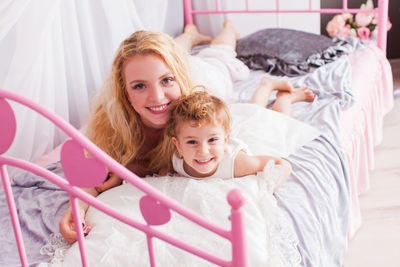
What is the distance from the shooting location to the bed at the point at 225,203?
0.86m

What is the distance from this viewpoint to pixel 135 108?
1536 millimetres

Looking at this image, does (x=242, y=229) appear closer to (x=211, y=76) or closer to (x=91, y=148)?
(x=91, y=148)

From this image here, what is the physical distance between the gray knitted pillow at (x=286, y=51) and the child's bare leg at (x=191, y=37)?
314mm

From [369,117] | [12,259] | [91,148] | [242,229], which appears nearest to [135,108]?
[12,259]

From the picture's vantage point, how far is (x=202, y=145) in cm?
135

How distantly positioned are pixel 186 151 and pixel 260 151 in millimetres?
340

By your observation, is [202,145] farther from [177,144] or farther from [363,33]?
[363,33]

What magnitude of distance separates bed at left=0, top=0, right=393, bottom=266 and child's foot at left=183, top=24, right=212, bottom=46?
2.79 feet

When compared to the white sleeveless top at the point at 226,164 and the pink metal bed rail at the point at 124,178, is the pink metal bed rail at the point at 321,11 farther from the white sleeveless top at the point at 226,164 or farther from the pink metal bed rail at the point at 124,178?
the pink metal bed rail at the point at 124,178

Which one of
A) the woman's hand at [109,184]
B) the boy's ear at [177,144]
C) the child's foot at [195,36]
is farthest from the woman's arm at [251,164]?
the child's foot at [195,36]

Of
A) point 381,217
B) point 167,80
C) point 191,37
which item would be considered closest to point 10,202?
point 167,80

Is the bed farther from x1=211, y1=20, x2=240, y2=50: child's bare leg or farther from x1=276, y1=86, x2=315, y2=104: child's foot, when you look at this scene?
x1=211, y1=20, x2=240, y2=50: child's bare leg

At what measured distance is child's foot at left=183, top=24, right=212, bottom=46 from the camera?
3.10m

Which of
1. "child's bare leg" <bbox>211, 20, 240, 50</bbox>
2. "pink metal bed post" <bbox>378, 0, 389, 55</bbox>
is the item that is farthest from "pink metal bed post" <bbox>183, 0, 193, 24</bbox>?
"pink metal bed post" <bbox>378, 0, 389, 55</bbox>
